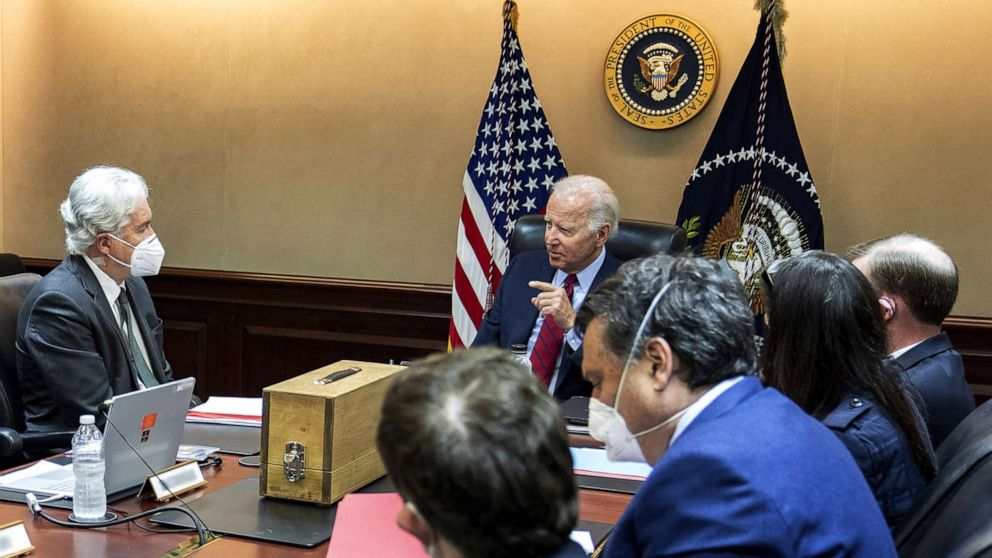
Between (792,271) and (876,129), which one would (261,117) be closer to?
(876,129)

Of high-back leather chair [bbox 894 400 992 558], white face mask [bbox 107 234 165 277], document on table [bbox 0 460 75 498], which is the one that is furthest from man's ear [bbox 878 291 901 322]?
white face mask [bbox 107 234 165 277]

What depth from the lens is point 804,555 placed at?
1149 millimetres

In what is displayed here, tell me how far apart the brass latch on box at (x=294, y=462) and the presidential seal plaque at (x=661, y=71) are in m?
2.94

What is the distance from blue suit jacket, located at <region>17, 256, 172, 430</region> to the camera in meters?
2.58

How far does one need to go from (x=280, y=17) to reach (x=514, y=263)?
2266mm

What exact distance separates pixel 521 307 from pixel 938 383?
5.13 ft

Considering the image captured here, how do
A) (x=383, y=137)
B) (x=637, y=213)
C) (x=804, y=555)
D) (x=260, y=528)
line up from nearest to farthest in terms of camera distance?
(x=804, y=555)
(x=260, y=528)
(x=637, y=213)
(x=383, y=137)

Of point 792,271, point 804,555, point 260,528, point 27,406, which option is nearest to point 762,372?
point 792,271

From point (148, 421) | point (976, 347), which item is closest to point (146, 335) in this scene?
point (148, 421)

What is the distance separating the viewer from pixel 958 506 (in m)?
1.54

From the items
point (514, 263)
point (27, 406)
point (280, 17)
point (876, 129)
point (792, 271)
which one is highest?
point (280, 17)

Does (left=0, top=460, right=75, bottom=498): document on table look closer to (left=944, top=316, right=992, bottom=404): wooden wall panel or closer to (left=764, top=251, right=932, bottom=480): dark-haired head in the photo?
(left=764, top=251, right=932, bottom=480): dark-haired head

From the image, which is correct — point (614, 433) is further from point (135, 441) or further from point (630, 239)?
point (630, 239)

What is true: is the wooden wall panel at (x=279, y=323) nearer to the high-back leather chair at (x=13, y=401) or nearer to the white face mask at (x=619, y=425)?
the high-back leather chair at (x=13, y=401)
